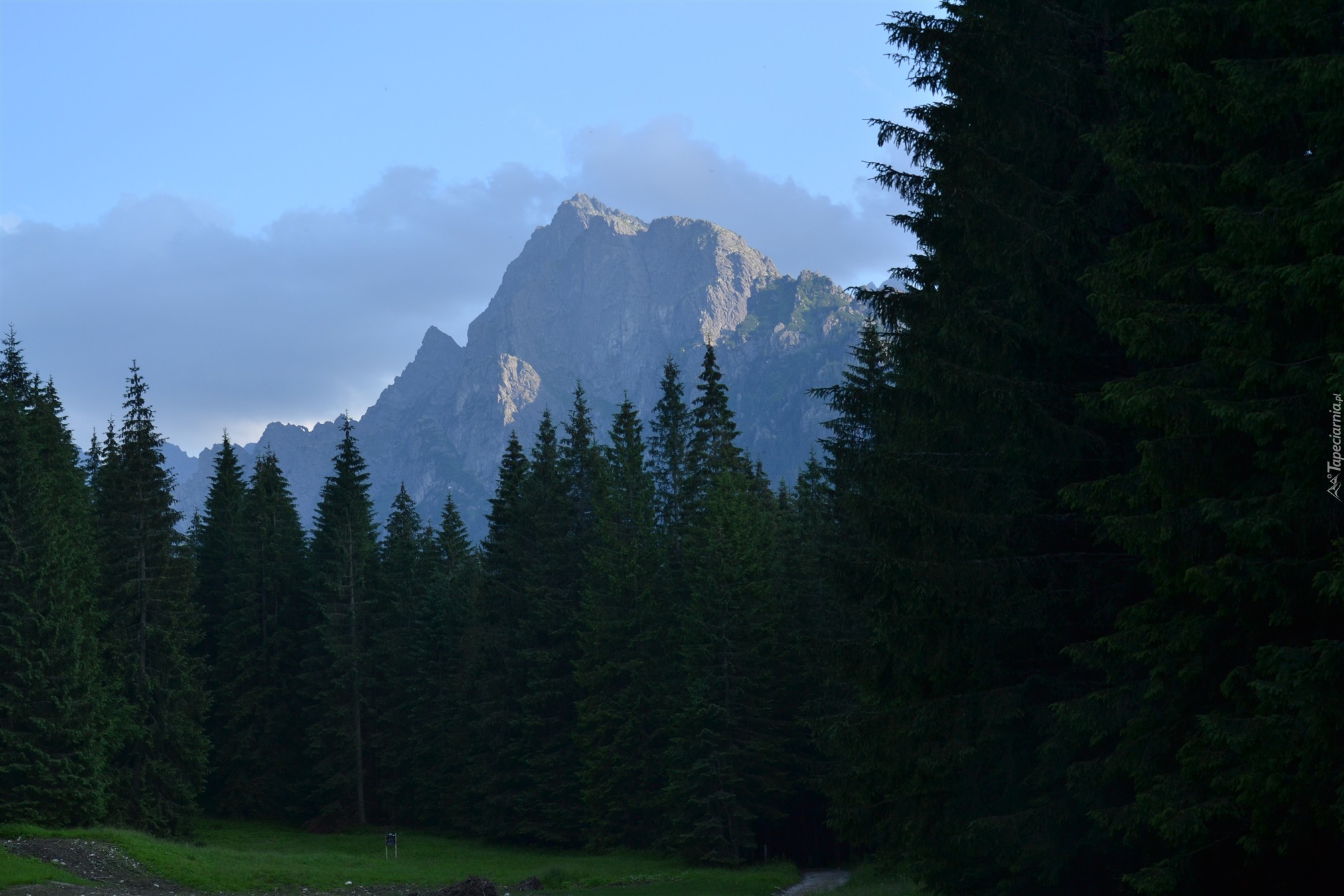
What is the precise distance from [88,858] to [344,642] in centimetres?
2834

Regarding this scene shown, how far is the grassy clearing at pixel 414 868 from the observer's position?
34812mm

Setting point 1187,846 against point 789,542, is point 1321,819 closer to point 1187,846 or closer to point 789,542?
point 1187,846

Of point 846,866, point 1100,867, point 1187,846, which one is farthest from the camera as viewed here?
point 846,866

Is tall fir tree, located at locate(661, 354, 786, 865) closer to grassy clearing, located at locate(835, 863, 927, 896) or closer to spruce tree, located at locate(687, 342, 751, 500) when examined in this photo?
spruce tree, located at locate(687, 342, 751, 500)

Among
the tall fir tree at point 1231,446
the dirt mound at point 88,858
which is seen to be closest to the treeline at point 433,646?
the dirt mound at point 88,858

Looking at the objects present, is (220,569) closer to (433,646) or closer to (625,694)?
(433,646)

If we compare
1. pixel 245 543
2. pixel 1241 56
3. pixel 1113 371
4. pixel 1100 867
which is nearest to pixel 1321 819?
pixel 1100 867

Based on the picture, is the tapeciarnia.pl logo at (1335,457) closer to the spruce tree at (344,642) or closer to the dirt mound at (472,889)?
the dirt mound at (472,889)

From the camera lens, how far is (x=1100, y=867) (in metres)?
13.5

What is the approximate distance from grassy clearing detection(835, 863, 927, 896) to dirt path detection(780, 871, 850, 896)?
0.74 m

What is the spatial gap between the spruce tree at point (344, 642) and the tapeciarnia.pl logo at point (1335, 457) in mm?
56224

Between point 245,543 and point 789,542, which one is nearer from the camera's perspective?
point 789,542

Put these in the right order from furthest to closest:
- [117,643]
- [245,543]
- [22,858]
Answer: [245,543]
[117,643]
[22,858]

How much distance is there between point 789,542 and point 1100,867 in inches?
1394
